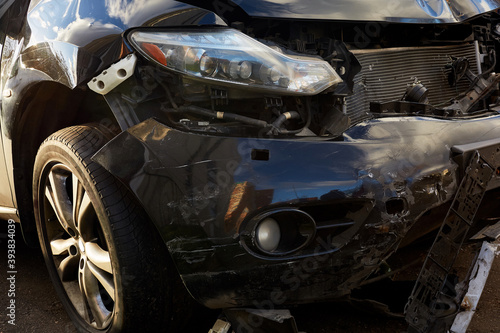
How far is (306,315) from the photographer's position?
9.19 feet

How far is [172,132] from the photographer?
2.00m

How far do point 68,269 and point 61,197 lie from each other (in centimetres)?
39

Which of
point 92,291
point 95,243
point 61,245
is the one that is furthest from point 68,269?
point 95,243

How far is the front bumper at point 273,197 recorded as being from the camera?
1.94 m

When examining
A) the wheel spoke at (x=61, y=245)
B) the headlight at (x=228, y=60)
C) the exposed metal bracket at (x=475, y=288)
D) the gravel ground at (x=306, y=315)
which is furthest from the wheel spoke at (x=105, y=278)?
the exposed metal bracket at (x=475, y=288)

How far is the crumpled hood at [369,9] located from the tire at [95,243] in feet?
2.53

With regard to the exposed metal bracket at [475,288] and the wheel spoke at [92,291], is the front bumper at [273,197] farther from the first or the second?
the wheel spoke at [92,291]

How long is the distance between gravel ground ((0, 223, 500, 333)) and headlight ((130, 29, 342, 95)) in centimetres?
119

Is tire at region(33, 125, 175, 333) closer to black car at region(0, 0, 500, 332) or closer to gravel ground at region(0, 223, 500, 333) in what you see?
black car at region(0, 0, 500, 332)

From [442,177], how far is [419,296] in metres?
0.44

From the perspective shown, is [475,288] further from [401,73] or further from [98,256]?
[98,256]

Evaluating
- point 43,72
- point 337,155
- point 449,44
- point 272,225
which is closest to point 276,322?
point 272,225

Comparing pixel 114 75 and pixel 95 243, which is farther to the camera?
pixel 95 243

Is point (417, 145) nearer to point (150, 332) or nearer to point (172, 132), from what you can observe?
point (172, 132)
